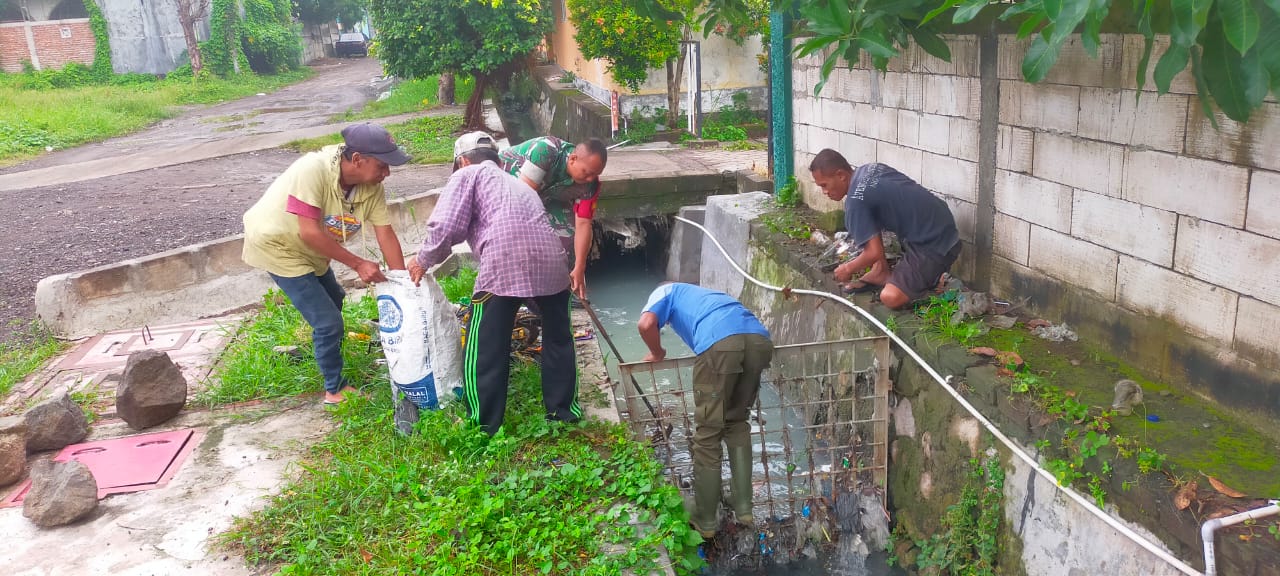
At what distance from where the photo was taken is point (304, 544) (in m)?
3.69

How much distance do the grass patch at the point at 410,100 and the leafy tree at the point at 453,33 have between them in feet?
14.3

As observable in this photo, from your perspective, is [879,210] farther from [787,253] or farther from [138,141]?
[138,141]

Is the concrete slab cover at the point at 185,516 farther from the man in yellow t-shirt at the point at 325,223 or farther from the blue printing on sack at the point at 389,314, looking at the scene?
the blue printing on sack at the point at 389,314

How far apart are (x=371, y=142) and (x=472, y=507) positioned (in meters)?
2.10

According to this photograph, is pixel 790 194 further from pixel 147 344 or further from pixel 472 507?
pixel 147 344

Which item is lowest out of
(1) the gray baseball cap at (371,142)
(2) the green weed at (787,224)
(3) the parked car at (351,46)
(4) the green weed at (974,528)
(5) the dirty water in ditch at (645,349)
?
(5) the dirty water in ditch at (645,349)

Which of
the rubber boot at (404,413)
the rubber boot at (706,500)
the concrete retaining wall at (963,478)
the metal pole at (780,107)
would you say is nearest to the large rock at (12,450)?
the rubber boot at (404,413)

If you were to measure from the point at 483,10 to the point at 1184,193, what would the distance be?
41.7 ft

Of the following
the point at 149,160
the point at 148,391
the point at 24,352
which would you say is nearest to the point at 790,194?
the point at 148,391

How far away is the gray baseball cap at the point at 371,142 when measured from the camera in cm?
478

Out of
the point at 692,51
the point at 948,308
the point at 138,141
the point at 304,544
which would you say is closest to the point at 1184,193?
the point at 948,308

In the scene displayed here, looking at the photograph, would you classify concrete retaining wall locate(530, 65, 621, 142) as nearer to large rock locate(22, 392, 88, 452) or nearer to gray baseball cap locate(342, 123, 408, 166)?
gray baseball cap locate(342, 123, 408, 166)

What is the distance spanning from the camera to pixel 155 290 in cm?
717

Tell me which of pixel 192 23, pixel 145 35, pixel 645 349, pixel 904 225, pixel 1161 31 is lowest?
pixel 645 349
